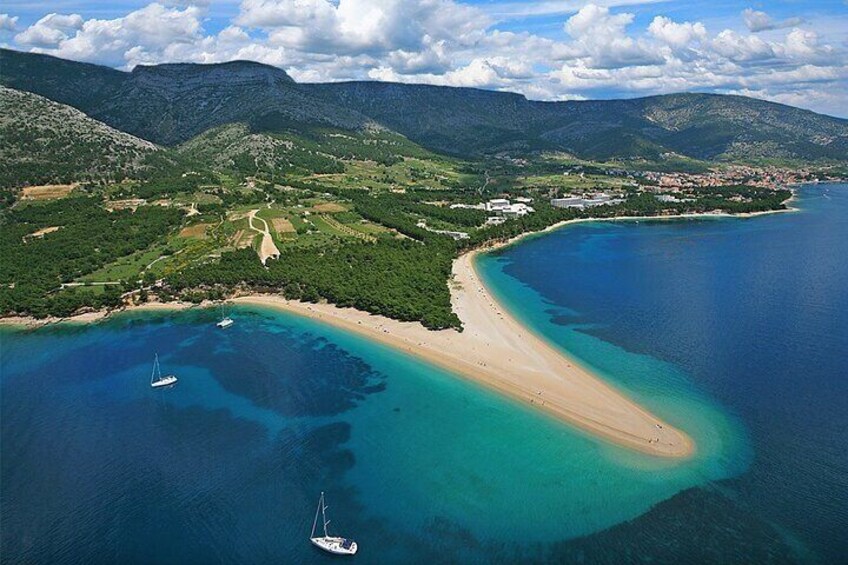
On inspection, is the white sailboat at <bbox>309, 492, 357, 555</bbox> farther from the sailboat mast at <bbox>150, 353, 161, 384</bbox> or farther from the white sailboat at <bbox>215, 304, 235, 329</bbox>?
the white sailboat at <bbox>215, 304, 235, 329</bbox>

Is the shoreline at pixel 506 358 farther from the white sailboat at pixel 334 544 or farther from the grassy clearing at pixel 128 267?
the white sailboat at pixel 334 544

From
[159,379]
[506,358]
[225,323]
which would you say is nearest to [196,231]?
[225,323]

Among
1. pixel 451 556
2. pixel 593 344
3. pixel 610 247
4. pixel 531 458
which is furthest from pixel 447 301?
pixel 610 247

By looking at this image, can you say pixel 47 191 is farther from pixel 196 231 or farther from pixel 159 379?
pixel 159 379

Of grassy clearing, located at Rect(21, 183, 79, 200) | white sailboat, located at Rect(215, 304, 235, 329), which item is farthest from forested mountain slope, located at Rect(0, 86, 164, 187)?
white sailboat, located at Rect(215, 304, 235, 329)

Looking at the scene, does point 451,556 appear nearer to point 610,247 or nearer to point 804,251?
point 610,247

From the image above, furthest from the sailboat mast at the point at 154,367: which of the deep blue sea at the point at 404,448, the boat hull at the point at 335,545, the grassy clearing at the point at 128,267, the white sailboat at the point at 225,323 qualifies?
the boat hull at the point at 335,545
